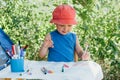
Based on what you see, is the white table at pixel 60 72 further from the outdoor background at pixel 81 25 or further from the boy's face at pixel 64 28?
the outdoor background at pixel 81 25

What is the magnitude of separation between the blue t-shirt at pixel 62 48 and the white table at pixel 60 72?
346mm

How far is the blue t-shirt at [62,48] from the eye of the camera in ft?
8.92

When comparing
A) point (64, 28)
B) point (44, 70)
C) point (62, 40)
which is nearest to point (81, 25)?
point (62, 40)

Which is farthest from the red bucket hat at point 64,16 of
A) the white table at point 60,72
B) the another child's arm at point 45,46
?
the white table at point 60,72

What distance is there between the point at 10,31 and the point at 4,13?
190 mm

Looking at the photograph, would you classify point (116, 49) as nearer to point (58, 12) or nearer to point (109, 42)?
point (109, 42)

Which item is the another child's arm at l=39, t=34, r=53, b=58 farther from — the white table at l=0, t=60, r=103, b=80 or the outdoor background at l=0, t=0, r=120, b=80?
the outdoor background at l=0, t=0, r=120, b=80

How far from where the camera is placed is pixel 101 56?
12.2ft

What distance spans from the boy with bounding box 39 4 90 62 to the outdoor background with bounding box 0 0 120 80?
0.83 meters

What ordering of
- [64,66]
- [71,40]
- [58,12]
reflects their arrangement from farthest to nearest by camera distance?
[71,40], [58,12], [64,66]

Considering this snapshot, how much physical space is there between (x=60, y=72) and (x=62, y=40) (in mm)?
644

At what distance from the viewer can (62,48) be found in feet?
9.03

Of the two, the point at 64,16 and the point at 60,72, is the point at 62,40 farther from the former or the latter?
the point at 60,72

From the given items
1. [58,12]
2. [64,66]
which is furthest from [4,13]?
[64,66]
